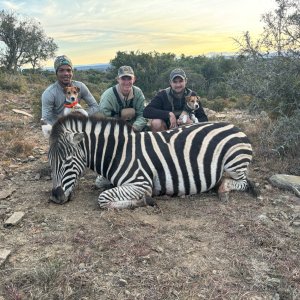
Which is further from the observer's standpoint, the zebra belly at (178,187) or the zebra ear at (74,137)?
the zebra belly at (178,187)

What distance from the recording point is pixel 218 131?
459 centimetres

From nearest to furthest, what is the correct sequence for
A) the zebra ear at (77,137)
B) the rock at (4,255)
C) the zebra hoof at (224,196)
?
the rock at (4,255) → the zebra ear at (77,137) → the zebra hoof at (224,196)

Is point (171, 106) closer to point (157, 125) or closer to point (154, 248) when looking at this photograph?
point (157, 125)

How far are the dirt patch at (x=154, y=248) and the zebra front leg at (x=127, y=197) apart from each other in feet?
0.36

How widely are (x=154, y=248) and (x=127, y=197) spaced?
98cm

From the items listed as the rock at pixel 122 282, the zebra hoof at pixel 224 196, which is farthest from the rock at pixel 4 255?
the zebra hoof at pixel 224 196

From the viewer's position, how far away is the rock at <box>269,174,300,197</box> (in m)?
4.45

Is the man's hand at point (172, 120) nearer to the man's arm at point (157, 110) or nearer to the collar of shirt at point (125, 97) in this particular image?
the man's arm at point (157, 110)

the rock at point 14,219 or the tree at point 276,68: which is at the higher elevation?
the tree at point 276,68

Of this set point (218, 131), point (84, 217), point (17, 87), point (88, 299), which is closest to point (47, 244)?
point (84, 217)

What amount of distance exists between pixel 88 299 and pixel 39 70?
30829mm

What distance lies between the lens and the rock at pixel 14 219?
3623 mm

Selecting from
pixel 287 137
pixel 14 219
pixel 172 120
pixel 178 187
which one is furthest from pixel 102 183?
pixel 287 137

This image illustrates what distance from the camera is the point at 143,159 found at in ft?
14.0
